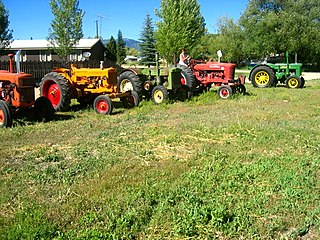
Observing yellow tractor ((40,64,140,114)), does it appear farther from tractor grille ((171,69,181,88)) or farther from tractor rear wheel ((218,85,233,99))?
tractor rear wheel ((218,85,233,99))

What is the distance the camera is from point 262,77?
16.7 meters

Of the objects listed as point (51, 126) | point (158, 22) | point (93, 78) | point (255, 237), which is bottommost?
point (255, 237)

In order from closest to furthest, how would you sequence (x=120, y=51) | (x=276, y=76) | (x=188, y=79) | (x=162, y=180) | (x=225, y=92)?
(x=162, y=180)
(x=188, y=79)
(x=225, y=92)
(x=276, y=76)
(x=120, y=51)

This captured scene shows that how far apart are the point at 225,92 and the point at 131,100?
3423mm

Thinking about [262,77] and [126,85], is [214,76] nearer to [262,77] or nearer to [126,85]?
[126,85]

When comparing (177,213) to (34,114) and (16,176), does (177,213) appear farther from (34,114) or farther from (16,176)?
(34,114)

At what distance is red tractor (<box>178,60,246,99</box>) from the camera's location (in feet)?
40.7

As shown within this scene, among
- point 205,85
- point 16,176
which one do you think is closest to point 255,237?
point 16,176

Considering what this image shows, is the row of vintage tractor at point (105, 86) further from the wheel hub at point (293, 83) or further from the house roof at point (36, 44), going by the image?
the house roof at point (36, 44)

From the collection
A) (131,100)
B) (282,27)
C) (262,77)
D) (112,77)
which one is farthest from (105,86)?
(282,27)

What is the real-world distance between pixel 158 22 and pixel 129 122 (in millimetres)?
24879

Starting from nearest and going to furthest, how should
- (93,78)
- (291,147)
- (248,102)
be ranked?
(291,147)
(93,78)
(248,102)

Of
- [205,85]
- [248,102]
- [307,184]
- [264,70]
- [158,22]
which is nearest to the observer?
[307,184]

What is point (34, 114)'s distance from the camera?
869 centimetres
